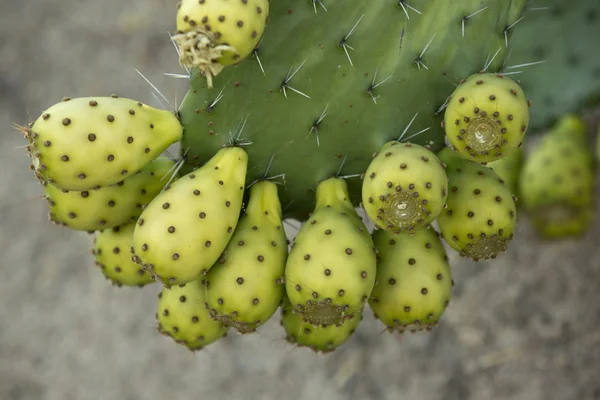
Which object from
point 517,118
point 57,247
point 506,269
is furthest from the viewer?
point 57,247

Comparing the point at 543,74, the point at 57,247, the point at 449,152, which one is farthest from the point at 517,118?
the point at 57,247

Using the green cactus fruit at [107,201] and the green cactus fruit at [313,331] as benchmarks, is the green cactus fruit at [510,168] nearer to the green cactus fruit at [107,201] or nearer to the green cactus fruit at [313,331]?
the green cactus fruit at [313,331]

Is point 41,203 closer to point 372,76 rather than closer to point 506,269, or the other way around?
point 506,269

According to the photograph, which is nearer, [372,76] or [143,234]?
[143,234]

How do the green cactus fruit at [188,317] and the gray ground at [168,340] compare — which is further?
the gray ground at [168,340]

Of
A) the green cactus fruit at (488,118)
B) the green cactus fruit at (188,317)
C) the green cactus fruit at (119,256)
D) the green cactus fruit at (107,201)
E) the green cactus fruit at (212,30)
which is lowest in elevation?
the green cactus fruit at (188,317)

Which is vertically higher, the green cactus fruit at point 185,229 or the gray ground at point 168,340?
the green cactus fruit at point 185,229

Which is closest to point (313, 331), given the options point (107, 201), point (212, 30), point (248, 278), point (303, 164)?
point (248, 278)

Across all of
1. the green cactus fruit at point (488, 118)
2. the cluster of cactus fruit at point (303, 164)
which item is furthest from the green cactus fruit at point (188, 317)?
the green cactus fruit at point (488, 118)
